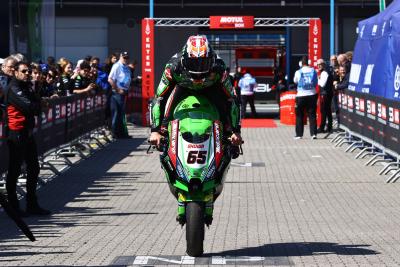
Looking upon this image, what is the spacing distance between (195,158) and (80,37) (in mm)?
39786

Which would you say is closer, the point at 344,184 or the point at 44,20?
the point at 344,184

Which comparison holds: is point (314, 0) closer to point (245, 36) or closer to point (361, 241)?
point (245, 36)

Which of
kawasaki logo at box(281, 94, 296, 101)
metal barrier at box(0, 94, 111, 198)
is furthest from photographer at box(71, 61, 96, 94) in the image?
kawasaki logo at box(281, 94, 296, 101)

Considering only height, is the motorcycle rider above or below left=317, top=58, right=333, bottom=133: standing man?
above

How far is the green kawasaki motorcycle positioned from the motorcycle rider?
0.15 meters

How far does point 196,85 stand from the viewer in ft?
35.5

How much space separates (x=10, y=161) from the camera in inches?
563

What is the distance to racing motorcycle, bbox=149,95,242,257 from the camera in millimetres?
10609

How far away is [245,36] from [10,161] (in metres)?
30.1

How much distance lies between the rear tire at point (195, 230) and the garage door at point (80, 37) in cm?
3998

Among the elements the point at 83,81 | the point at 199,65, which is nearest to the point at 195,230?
the point at 199,65

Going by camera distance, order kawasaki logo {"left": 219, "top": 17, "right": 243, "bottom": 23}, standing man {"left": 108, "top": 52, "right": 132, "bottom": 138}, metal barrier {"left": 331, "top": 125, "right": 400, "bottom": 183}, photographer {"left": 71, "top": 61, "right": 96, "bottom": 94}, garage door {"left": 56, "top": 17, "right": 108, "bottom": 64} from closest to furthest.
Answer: metal barrier {"left": 331, "top": 125, "right": 400, "bottom": 183} < photographer {"left": 71, "top": 61, "right": 96, "bottom": 94} < standing man {"left": 108, "top": 52, "right": 132, "bottom": 138} < kawasaki logo {"left": 219, "top": 17, "right": 243, "bottom": 23} < garage door {"left": 56, "top": 17, "right": 108, "bottom": 64}

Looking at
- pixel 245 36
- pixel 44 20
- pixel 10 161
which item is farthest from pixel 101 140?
pixel 245 36

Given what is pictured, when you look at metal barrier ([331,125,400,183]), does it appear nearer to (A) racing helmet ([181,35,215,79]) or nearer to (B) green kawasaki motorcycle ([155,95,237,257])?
(B) green kawasaki motorcycle ([155,95,237,257])
